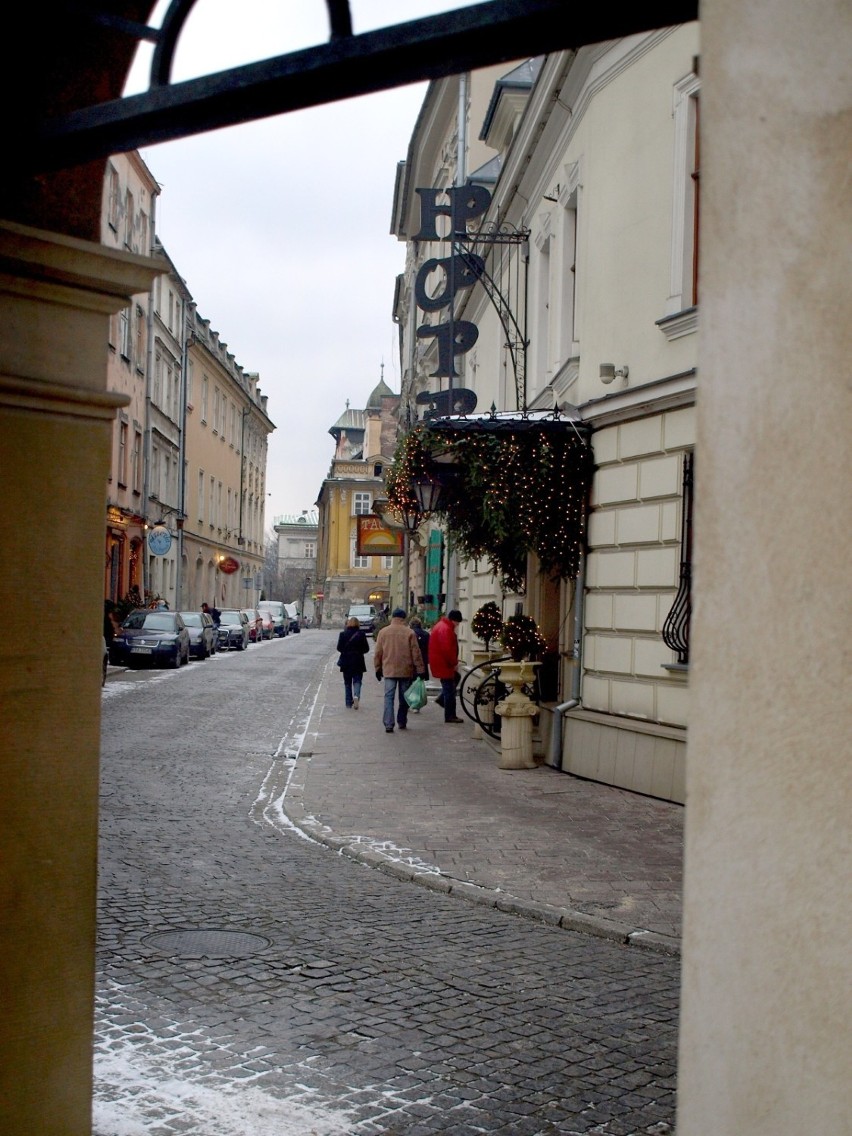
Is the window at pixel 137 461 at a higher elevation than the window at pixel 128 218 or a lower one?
lower

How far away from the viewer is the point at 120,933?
20.6 ft

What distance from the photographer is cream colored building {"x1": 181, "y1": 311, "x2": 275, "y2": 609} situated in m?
52.1

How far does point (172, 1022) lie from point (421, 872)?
3096mm

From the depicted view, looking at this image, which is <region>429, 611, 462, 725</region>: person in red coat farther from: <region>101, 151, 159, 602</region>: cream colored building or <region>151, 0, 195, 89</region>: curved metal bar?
<region>101, 151, 159, 602</region>: cream colored building

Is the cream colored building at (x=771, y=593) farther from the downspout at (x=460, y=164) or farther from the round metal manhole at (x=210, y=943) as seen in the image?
the downspout at (x=460, y=164)

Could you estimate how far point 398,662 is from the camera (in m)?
17.1

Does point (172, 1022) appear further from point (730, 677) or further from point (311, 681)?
point (311, 681)

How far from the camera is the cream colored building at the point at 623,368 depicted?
36.6ft

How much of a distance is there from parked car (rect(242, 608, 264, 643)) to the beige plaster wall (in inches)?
2020

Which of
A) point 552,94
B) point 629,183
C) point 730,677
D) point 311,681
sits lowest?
point 311,681

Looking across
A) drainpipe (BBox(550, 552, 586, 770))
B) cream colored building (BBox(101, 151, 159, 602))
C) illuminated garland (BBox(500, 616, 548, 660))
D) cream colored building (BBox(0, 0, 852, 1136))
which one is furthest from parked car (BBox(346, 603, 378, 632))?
cream colored building (BBox(0, 0, 852, 1136))

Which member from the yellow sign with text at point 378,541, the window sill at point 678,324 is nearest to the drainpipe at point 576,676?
the window sill at point 678,324

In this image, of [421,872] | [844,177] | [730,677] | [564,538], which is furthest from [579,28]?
[564,538]

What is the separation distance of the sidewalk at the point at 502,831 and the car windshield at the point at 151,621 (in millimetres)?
16613
